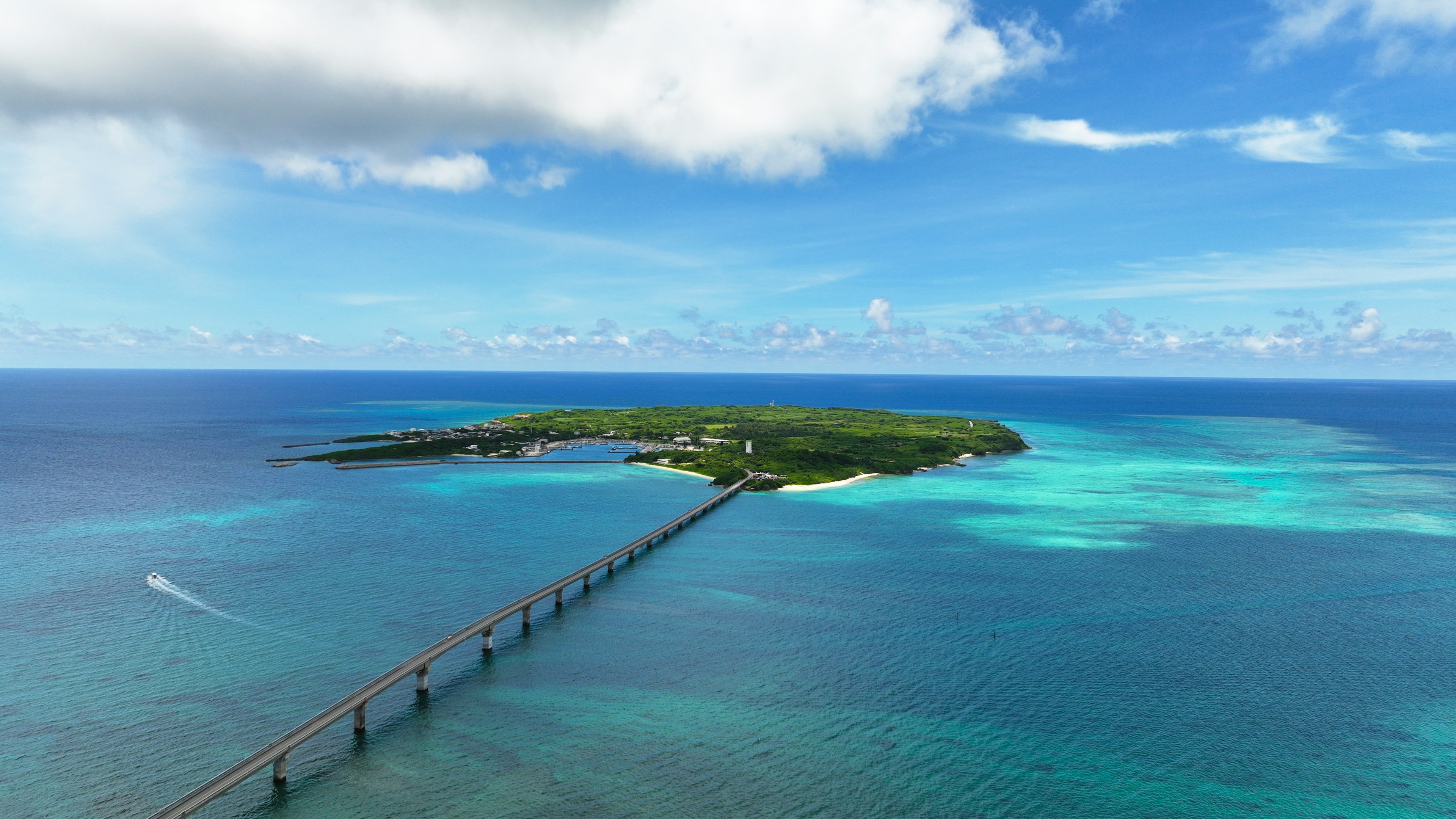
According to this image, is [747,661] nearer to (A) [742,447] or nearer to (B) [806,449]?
(B) [806,449]

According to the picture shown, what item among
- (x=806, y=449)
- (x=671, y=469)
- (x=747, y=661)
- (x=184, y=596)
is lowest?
(x=747, y=661)

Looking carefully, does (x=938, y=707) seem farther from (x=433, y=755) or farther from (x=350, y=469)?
(x=350, y=469)

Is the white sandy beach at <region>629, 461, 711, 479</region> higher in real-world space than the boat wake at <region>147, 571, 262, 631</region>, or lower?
higher

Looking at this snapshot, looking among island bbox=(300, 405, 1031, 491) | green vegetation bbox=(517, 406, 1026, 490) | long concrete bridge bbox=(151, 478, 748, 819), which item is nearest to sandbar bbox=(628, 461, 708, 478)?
island bbox=(300, 405, 1031, 491)

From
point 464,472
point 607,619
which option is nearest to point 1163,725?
point 607,619

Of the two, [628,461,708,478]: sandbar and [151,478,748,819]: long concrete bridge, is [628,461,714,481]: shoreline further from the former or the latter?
[151,478,748,819]: long concrete bridge

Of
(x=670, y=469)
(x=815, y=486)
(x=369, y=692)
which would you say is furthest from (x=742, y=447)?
(x=369, y=692)

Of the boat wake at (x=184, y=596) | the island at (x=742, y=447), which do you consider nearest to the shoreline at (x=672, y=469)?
the island at (x=742, y=447)
